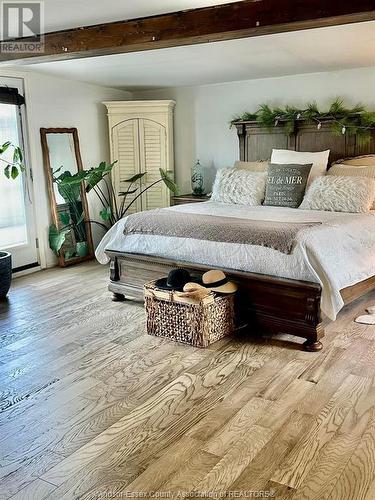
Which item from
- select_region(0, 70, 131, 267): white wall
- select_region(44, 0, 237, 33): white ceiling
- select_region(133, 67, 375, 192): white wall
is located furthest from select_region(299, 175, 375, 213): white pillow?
select_region(0, 70, 131, 267): white wall

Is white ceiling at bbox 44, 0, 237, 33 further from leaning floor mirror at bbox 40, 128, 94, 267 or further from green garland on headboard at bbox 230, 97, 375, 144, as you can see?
green garland on headboard at bbox 230, 97, 375, 144

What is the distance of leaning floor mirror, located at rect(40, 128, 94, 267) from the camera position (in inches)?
221

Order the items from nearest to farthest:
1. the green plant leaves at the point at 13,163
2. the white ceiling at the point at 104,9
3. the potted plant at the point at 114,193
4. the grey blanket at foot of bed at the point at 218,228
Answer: the white ceiling at the point at 104,9 → the grey blanket at foot of bed at the point at 218,228 → the green plant leaves at the point at 13,163 → the potted plant at the point at 114,193

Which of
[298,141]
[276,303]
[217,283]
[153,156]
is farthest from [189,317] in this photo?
[153,156]

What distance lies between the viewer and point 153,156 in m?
6.27

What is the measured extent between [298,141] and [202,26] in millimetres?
2697

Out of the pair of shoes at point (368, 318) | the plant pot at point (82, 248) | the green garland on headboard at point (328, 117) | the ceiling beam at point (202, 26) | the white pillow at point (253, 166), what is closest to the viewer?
the ceiling beam at point (202, 26)

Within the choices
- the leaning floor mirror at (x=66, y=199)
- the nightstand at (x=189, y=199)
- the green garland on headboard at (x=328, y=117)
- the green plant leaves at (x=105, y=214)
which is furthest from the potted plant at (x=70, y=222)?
the green garland on headboard at (x=328, y=117)

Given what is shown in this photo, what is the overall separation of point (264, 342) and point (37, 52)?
2.73m

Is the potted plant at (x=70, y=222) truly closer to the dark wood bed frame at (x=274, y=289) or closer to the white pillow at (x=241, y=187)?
the dark wood bed frame at (x=274, y=289)

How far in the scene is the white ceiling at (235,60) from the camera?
3.79 metres

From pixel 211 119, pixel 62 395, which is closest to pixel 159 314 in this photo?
pixel 62 395

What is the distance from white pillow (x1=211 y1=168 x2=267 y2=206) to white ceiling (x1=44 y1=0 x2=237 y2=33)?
83.5 inches

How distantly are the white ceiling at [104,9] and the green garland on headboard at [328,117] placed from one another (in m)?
2.58
